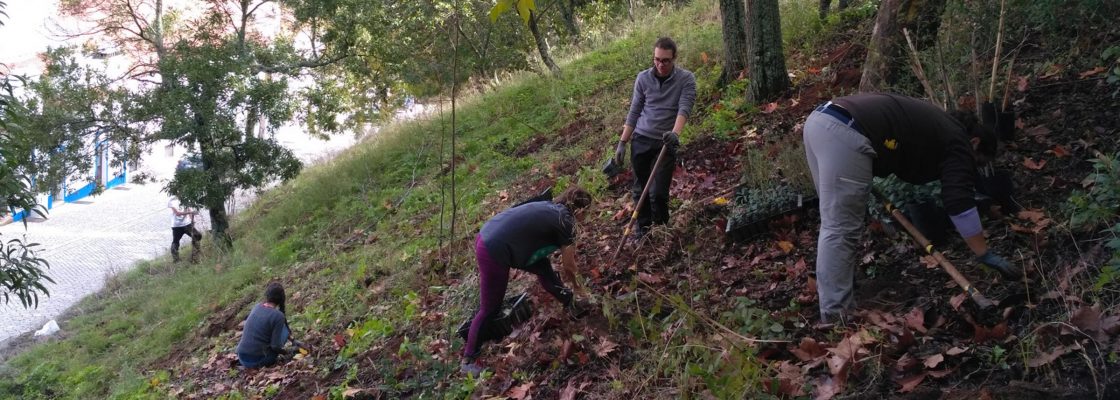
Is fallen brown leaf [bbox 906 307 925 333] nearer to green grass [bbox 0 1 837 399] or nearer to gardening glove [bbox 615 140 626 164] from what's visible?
green grass [bbox 0 1 837 399]

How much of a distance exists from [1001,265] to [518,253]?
2.78 metres

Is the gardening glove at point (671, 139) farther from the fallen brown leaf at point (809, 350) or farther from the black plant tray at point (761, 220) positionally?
the fallen brown leaf at point (809, 350)

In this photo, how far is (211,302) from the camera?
11.4 m

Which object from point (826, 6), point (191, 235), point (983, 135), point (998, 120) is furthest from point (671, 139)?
point (191, 235)

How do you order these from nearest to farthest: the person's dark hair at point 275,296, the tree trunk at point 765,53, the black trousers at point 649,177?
the black trousers at point 649,177
the person's dark hair at point 275,296
the tree trunk at point 765,53

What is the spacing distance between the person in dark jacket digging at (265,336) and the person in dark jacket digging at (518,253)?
2.87m

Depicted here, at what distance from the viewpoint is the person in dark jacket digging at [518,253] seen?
17.1 feet

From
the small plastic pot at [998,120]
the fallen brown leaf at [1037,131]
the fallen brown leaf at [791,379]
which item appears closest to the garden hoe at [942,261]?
the fallen brown leaf at [791,379]

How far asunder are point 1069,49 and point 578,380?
15.1 feet

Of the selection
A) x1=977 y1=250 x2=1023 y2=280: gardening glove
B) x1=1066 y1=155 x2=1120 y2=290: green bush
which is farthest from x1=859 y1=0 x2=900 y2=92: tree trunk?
x1=977 y1=250 x2=1023 y2=280: gardening glove

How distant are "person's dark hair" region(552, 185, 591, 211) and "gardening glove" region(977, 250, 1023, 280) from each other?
464cm

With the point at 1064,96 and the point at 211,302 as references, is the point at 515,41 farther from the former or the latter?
the point at 1064,96

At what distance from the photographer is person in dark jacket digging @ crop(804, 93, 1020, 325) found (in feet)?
13.1

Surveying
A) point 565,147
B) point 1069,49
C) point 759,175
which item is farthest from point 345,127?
point 1069,49
